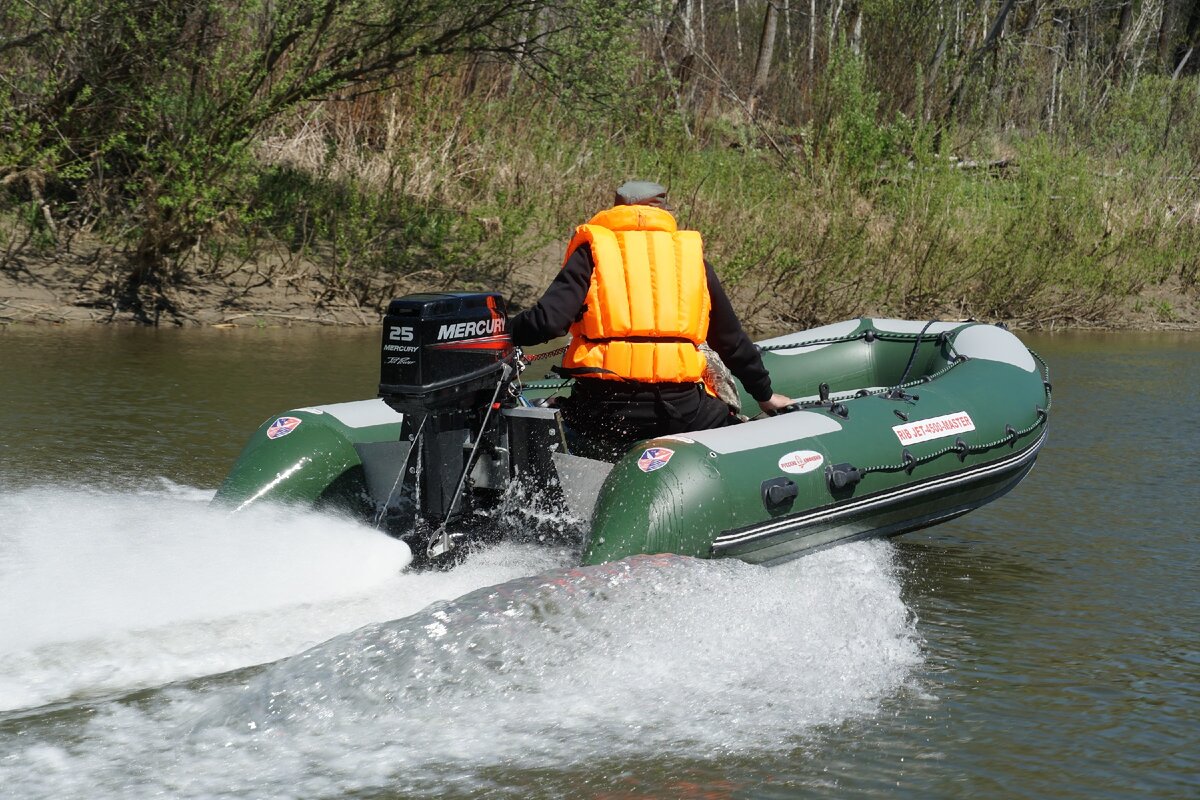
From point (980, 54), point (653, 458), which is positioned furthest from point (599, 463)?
point (980, 54)

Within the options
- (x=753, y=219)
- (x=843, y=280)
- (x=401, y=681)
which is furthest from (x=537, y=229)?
(x=401, y=681)

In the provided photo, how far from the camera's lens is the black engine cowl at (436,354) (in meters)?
4.08

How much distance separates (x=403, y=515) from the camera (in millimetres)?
4398

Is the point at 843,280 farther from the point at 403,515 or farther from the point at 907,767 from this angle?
the point at 907,767

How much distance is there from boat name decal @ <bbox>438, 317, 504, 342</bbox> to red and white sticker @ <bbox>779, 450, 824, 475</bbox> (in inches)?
37.9

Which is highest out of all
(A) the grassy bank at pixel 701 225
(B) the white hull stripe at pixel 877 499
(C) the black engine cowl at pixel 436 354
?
(C) the black engine cowl at pixel 436 354

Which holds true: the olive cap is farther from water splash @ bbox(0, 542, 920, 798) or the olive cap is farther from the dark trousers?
water splash @ bbox(0, 542, 920, 798)

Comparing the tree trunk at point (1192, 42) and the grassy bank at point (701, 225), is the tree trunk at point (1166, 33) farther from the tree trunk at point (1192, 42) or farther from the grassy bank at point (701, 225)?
the grassy bank at point (701, 225)

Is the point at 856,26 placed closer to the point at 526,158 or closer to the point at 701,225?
the point at 701,225

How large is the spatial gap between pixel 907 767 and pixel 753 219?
9.11 meters

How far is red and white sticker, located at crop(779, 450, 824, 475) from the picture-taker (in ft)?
14.9

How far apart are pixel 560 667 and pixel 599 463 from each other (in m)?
1.01

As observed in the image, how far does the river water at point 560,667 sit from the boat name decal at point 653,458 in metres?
0.32

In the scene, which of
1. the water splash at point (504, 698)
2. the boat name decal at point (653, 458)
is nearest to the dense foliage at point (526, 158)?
the boat name decal at point (653, 458)
